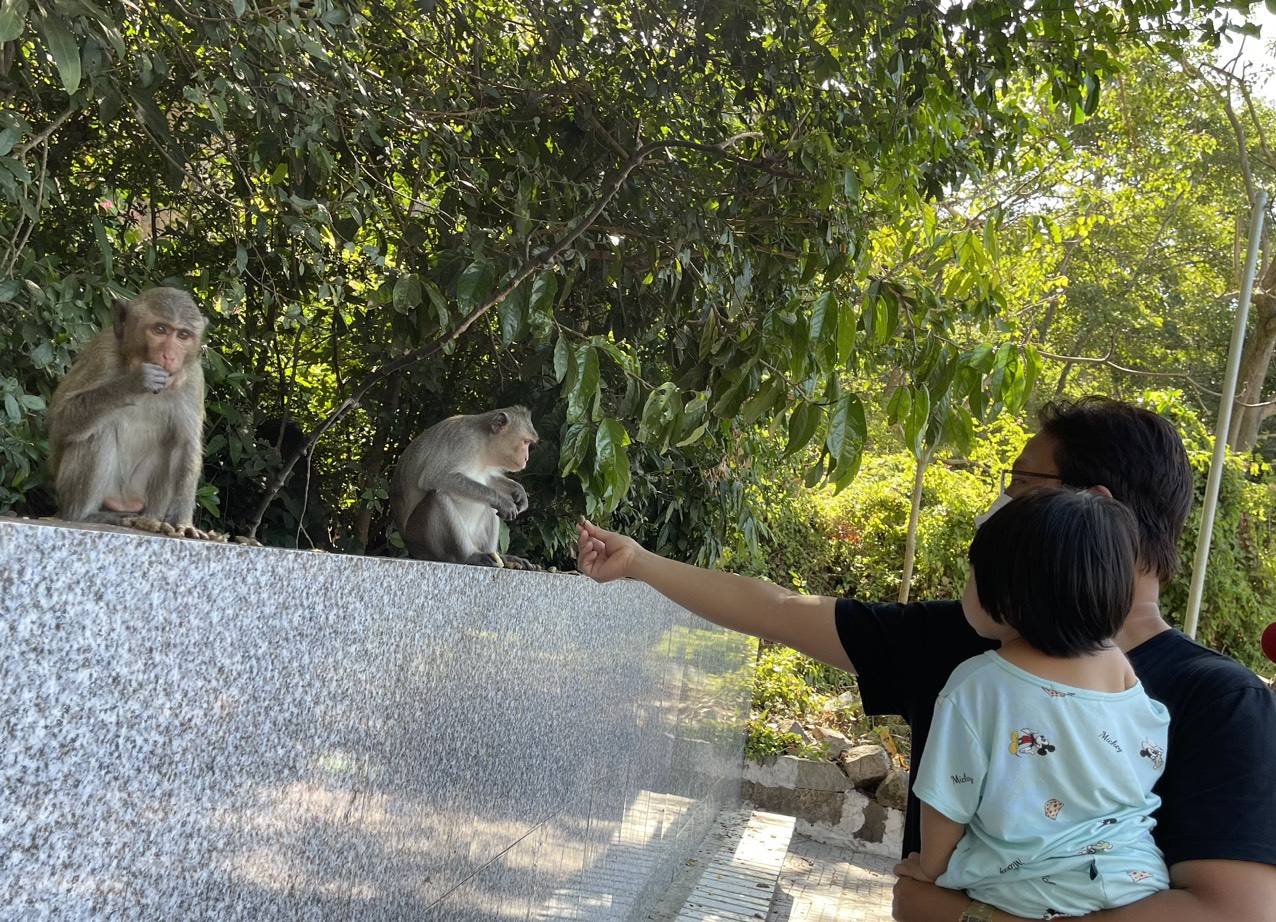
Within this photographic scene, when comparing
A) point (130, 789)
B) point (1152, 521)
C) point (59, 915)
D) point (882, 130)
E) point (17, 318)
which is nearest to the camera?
point (59, 915)

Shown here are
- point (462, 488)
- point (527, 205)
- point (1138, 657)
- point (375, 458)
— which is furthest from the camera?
point (375, 458)

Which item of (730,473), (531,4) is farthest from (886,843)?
(531,4)

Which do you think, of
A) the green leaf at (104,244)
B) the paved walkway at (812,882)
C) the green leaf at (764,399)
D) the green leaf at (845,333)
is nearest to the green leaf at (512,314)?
the green leaf at (764,399)

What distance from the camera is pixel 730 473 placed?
695 centimetres

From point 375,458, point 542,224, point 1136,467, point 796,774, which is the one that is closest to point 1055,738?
point 1136,467

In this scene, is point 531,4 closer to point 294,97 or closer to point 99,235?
point 294,97

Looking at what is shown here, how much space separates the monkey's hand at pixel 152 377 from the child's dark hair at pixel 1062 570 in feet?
6.92

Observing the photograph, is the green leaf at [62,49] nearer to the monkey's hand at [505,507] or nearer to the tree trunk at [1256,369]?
the monkey's hand at [505,507]

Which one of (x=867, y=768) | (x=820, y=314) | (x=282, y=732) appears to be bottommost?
(x=867, y=768)

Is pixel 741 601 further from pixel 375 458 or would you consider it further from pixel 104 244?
pixel 375 458

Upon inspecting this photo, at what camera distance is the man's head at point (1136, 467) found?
2027 mm

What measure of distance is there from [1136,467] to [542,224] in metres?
3.30

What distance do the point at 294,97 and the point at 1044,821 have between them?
310cm

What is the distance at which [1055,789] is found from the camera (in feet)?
5.83
